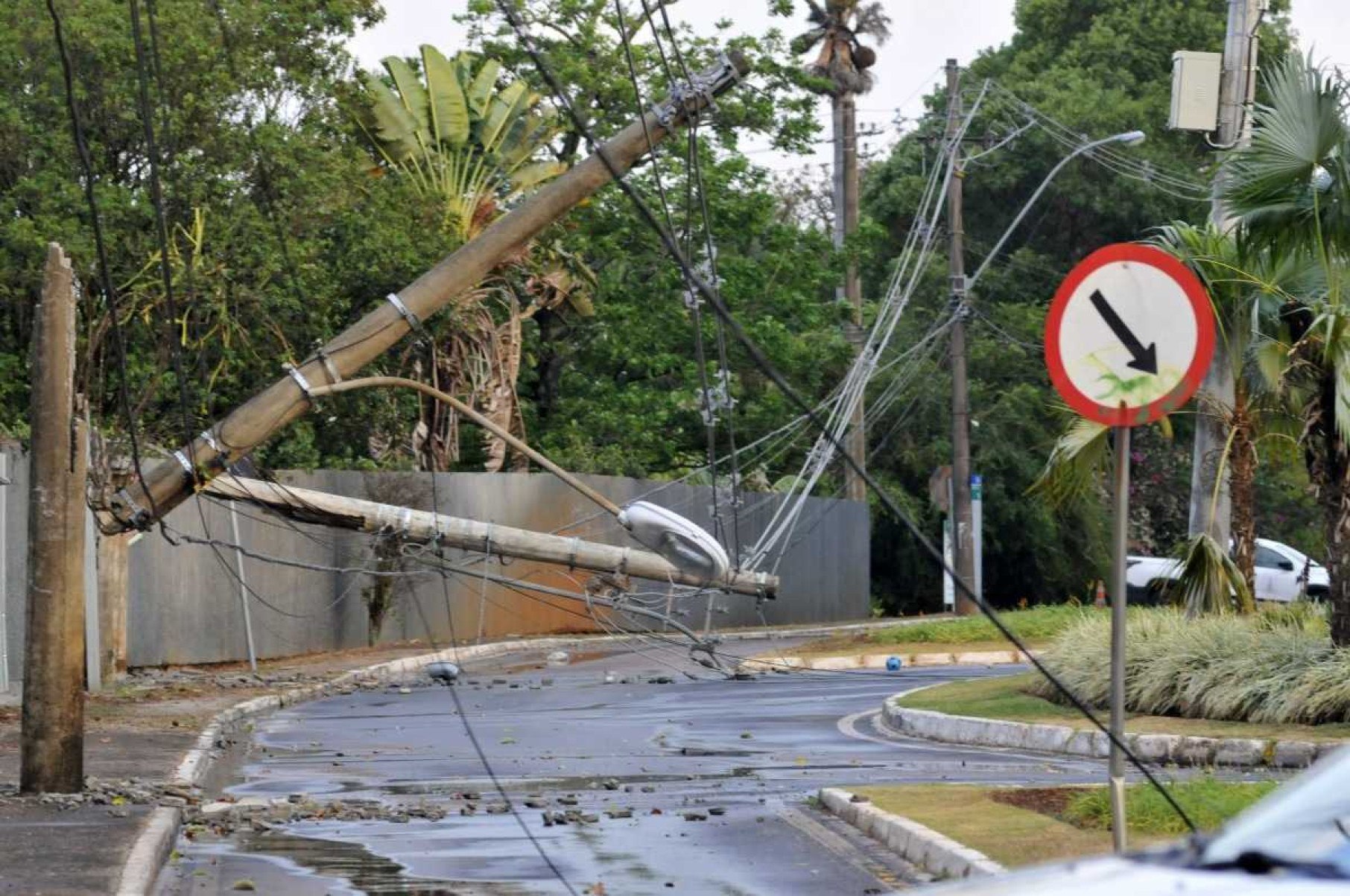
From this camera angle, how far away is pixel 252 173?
90.9 feet

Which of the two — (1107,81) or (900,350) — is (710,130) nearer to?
(900,350)

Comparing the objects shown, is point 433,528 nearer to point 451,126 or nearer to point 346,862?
point 346,862

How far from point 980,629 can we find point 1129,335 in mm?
22517

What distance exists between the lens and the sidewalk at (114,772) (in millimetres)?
9336

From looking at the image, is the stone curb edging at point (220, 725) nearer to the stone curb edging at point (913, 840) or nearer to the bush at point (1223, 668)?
the stone curb edging at point (913, 840)

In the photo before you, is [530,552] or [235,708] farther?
[235,708]

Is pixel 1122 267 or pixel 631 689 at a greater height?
pixel 1122 267

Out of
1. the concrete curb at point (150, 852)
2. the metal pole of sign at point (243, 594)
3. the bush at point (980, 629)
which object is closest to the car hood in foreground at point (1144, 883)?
the concrete curb at point (150, 852)

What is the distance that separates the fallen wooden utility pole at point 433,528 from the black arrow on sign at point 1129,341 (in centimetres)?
799

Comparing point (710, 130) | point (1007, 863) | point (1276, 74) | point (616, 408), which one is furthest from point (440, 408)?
point (1007, 863)

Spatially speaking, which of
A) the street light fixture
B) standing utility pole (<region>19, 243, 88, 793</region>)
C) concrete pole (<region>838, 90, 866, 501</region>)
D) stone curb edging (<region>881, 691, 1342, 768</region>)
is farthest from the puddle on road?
concrete pole (<region>838, 90, 866, 501</region>)

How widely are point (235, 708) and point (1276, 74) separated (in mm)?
Result: 10444

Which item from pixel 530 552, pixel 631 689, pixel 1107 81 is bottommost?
pixel 631 689

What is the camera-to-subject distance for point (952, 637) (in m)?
29.3
